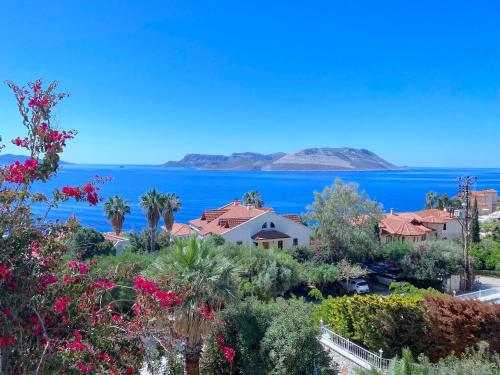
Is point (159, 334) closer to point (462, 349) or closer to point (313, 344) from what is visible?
point (313, 344)

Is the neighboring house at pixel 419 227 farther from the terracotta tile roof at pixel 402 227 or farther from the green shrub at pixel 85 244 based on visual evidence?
the green shrub at pixel 85 244

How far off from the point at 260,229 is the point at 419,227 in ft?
67.9

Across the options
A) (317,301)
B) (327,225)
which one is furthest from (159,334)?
Result: (327,225)

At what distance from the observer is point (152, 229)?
3394cm

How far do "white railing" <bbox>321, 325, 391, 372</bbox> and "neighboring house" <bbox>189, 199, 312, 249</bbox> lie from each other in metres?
15.8

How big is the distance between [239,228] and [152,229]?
26.6 ft

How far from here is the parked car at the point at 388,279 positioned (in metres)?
29.2

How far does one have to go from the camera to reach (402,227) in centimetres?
4131

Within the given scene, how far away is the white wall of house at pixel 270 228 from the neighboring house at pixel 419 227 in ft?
35.9

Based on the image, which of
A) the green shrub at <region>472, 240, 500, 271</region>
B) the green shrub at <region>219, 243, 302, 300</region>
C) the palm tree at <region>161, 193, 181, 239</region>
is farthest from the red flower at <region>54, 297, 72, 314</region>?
the green shrub at <region>472, 240, 500, 271</region>

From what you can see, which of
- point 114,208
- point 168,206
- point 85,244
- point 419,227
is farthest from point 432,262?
point 114,208

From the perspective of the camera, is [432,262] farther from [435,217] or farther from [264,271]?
[435,217]

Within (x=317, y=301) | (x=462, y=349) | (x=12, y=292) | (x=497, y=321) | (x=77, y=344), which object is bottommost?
(x=317, y=301)

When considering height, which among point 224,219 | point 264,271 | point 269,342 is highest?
point 224,219
